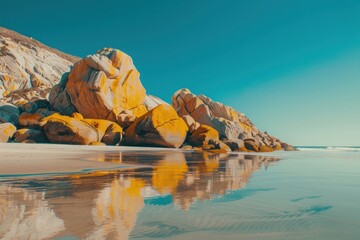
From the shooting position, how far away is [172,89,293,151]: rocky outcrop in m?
34.0

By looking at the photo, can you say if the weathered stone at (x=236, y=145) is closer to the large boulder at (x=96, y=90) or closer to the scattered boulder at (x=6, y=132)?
the large boulder at (x=96, y=90)

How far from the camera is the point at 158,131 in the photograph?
95.3 feet

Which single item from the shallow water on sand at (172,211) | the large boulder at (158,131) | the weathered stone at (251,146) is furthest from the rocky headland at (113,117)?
the shallow water on sand at (172,211)

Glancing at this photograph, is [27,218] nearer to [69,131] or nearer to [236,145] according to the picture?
[69,131]

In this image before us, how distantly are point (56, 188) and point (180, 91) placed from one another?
139ft

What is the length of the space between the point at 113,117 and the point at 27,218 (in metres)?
31.8

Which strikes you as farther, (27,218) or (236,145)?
(236,145)

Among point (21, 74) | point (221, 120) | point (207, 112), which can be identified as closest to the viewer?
point (221, 120)

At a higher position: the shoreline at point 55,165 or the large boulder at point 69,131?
the large boulder at point 69,131

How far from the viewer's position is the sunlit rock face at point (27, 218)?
2.91 meters

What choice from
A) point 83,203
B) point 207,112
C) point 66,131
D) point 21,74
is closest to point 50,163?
point 83,203

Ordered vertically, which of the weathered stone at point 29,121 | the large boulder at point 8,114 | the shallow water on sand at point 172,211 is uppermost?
the large boulder at point 8,114

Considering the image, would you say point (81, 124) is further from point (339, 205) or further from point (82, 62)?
point (339, 205)

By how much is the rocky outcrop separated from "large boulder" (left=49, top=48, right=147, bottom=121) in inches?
348
